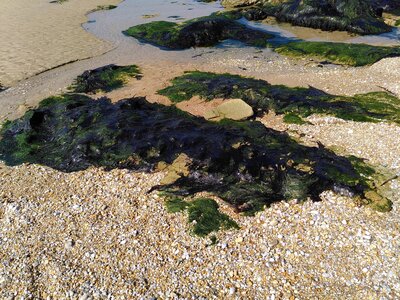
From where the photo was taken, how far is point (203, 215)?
874 centimetres

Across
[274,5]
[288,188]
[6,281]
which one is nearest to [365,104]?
[288,188]

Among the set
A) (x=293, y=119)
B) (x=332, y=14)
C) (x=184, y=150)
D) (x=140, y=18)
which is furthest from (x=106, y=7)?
(x=184, y=150)

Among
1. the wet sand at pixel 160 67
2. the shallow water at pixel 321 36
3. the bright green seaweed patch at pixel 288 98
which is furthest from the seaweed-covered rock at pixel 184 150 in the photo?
the shallow water at pixel 321 36

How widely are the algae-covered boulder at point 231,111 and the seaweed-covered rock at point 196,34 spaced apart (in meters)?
9.30

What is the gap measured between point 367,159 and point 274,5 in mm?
21793

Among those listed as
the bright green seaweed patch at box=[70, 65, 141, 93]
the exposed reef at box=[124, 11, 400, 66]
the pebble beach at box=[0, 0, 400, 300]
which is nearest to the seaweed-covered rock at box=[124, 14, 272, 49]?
the exposed reef at box=[124, 11, 400, 66]

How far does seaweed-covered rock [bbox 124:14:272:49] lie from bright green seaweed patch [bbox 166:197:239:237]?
47.4ft

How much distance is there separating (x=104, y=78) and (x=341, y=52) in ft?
40.1

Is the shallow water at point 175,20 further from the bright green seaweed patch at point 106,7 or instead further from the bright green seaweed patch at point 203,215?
the bright green seaweed patch at point 203,215

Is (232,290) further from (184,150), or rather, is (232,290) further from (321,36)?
(321,36)

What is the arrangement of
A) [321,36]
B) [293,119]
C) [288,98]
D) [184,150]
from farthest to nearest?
[321,36]
[288,98]
[293,119]
[184,150]

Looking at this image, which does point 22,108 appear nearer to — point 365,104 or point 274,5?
point 365,104

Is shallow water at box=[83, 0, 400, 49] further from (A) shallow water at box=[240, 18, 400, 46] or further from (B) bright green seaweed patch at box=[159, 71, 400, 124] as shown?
(B) bright green seaweed patch at box=[159, 71, 400, 124]

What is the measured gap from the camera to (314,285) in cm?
698
